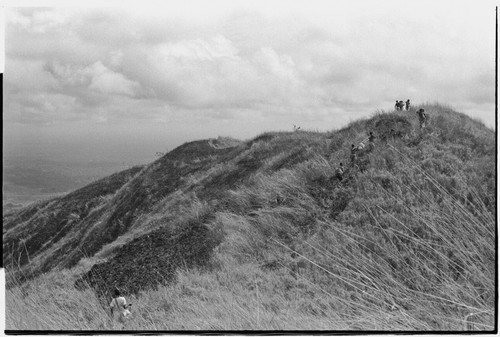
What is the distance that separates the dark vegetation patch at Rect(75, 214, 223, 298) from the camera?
32.2 ft

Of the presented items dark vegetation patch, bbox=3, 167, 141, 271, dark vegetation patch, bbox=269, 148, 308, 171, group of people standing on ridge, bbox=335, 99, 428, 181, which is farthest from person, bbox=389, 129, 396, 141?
dark vegetation patch, bbox=3, 167, 141, 271

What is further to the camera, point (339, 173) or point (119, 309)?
point (339, 173)

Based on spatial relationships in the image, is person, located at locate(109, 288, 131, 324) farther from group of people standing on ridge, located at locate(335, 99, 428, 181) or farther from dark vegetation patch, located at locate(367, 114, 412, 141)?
dark vegetation patch, located at locate(367, 114, 412, 141)

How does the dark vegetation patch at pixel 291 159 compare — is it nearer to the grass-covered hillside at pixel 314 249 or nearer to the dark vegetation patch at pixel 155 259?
the grass-covered hillside at pixel 314 249

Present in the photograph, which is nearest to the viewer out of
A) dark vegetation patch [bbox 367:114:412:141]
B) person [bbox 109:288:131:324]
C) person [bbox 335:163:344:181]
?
person [bbox 109:288:131:324]

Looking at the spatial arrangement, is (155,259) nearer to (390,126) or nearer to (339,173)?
(339,173)

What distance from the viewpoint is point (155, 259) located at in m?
11.2

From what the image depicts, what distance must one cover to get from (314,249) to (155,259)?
5.08m

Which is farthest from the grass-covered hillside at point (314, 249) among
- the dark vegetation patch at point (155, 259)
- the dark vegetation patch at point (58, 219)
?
the dark vegetation patch at point (58, 219)

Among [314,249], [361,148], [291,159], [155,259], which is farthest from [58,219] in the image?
[314,249]

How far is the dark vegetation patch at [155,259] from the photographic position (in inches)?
386

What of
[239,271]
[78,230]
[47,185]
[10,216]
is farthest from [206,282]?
[47,185]

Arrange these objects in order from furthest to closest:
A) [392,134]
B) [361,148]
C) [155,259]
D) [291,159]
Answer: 1. [291,159]
2. [392,134]
3. [361,148]
4. [155,259]

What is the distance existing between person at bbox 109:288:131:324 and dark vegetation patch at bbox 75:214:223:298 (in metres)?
3.05
